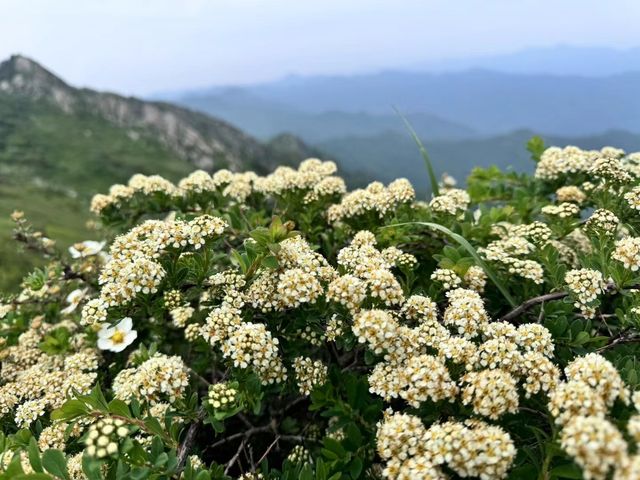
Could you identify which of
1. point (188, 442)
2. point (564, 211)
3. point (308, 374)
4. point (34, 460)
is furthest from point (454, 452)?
point (564, 211)

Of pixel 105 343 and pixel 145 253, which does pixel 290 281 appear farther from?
pixel 105 343

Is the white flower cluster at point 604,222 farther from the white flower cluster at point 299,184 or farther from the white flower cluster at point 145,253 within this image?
the white flower cluster at point 145,253

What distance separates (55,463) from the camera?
3082 millimetres

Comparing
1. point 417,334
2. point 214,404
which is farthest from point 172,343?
point 417,334

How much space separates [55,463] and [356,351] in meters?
2.53

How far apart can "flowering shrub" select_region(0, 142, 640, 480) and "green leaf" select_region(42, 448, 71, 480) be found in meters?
0.01

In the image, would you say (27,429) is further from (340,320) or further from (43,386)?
(340,320)

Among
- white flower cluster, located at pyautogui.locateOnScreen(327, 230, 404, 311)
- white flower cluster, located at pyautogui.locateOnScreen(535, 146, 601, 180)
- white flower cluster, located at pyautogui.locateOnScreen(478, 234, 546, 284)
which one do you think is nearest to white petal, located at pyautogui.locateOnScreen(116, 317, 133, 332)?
white flower cluster, located at pyautogui.locateOnScreen(327, 230, 404, 311)

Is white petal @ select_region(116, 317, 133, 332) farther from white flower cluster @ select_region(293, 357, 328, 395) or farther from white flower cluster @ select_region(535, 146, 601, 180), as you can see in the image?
white flower cluster @ select_region(535, 146, 601, 180)

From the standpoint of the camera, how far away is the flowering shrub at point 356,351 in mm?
3004

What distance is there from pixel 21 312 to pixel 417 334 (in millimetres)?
5497

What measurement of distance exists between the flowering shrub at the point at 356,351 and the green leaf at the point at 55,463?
0.01 metres

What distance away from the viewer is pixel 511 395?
305 cm

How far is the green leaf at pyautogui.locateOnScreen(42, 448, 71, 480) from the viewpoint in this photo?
3.06m
